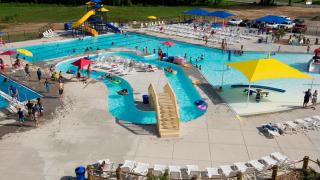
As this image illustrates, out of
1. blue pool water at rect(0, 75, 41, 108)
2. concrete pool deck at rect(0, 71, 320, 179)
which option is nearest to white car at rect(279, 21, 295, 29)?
concrete pool deck at rect(0, 71, 320, 179)

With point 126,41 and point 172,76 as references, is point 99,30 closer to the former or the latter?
point 126,41

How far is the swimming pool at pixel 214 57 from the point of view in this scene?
23750 mm

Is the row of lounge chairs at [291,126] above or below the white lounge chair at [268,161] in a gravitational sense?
above

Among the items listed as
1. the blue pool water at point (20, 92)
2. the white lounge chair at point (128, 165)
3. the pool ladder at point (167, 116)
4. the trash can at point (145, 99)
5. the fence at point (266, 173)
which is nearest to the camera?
the fence at point (266, 173)

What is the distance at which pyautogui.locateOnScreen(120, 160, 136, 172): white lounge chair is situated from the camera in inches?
549

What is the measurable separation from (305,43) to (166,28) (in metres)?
17.5

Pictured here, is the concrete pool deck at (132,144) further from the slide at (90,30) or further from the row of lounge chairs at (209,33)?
the slide at (90,30)

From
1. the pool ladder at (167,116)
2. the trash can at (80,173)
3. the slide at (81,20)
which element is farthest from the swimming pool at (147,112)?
the slide at (81,20)

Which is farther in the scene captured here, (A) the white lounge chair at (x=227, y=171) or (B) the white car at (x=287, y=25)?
(B) the white car at (x=287, y=25)

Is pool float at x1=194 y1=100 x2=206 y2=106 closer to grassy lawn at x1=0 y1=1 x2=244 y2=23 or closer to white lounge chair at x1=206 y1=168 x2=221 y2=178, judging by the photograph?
white lounge chair at x1=206 y1=168 x2=221 y2=178

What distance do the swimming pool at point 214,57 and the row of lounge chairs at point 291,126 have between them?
3.22m

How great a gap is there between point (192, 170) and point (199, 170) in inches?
18.6

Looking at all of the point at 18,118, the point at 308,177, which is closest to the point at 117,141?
the point at 18,118

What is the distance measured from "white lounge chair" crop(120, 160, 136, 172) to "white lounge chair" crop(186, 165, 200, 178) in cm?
227
